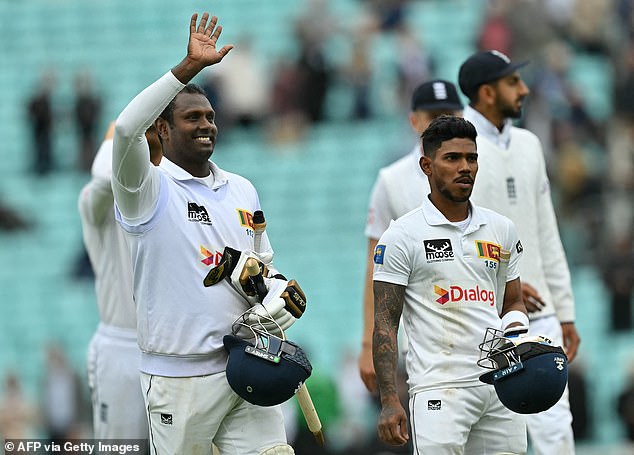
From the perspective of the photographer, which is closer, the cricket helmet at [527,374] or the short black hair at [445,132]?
the cricket helmet at [527,374]

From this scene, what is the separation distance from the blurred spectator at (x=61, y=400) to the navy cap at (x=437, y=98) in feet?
21.9

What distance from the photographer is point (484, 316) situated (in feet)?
19.2

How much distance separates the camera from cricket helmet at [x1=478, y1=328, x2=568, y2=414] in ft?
18.3

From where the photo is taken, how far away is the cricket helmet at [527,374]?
5.57 metres

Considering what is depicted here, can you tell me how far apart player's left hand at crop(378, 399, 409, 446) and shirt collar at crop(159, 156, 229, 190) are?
120cm

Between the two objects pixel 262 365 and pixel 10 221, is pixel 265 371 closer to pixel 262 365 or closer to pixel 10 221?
pixel 262 365

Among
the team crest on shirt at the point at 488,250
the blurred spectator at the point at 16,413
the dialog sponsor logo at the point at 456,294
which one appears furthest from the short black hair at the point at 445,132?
the blurred spectator at the point at 16,413

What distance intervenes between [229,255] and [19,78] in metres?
12.1

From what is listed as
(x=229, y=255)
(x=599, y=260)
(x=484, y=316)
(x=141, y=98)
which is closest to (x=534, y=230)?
(x=484, y=316)

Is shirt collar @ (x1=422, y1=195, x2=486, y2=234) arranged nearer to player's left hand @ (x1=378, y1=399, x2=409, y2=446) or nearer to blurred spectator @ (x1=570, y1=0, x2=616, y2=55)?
player's left hand @ (x1=378, y1=399, x2=409, y2=446)

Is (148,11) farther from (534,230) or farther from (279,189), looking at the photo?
(534,230)

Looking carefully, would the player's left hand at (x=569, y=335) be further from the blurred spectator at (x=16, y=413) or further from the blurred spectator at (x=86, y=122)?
the blurred spectator at (x=86, y=122)

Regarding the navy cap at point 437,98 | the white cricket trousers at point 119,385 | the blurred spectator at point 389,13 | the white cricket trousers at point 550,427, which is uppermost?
the blurred spectator at point 389,13

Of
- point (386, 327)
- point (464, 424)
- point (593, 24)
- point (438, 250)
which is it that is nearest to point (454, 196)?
point (438, 250)
